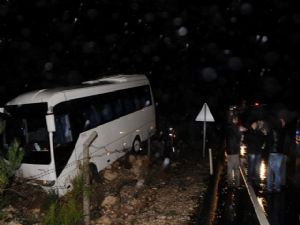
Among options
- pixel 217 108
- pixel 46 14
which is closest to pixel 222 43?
pixel 217 108

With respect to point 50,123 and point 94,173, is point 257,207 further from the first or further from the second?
point 50,123

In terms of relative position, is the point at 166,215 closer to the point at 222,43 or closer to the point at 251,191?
the point at 251,191

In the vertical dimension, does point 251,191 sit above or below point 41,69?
below

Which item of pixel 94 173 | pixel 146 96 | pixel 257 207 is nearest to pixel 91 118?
pixel 94 173

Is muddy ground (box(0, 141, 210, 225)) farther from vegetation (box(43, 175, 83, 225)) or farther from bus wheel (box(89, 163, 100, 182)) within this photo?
vegetation (box(43, 175, 83, 225))

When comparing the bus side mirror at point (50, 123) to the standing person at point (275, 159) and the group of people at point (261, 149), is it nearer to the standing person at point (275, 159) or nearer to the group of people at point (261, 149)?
the group of people at point (261, 149)

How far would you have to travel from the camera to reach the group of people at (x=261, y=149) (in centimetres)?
→ 961

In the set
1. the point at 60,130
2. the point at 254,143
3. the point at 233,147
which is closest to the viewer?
the point at 60,130

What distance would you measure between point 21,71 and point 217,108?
69.1 ft

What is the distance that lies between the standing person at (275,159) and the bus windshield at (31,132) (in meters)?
5.67

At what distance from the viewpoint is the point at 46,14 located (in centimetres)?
2383

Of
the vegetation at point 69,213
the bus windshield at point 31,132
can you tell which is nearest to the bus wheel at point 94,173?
the bus windshield at point 31,132

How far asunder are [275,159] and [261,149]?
603mm

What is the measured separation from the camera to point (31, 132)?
938 centimetres
